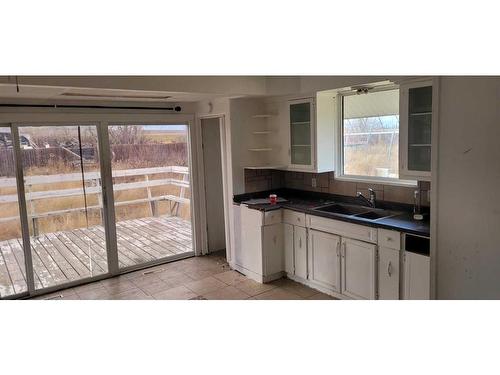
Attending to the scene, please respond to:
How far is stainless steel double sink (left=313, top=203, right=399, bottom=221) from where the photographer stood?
383 centimetres

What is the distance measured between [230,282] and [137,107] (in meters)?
2.29

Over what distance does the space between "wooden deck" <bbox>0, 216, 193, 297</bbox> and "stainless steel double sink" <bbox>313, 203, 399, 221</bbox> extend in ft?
6.77

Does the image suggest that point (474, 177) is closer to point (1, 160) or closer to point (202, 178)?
point (202, 178)

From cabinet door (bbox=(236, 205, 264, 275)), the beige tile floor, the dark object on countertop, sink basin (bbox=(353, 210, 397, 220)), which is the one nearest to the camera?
sink basin (bbox=(353, 210, 397, 220))

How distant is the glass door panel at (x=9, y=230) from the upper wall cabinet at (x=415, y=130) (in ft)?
12.2

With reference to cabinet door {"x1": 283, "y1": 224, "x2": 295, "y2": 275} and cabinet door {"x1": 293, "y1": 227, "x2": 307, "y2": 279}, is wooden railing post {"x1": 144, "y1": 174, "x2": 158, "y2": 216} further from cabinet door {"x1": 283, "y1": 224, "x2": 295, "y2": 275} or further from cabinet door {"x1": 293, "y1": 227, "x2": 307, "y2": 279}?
cabinet door {"x1": 293, "y1": 227, "x2": 307, "y2": 279}

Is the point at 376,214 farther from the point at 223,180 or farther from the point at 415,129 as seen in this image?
the point at 223,180

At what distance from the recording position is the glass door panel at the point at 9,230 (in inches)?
153

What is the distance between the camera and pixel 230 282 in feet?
14.3

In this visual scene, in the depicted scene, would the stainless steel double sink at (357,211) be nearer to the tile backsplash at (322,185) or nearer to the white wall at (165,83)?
the tile backsplash at (322,185)

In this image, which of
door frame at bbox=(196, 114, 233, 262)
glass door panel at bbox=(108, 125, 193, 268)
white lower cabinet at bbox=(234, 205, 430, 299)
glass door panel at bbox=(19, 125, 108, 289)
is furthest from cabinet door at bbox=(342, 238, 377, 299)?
glass door panel at bbox=(19, 125, 108, 289)

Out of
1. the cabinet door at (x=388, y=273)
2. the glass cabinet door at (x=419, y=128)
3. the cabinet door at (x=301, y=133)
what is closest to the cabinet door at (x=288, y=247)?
the cabinet door at (x=301, y=133)

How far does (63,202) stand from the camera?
430cm

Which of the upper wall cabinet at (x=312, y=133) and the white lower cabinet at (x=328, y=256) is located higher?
the upper wall cabinet at (x=312, y=133)
